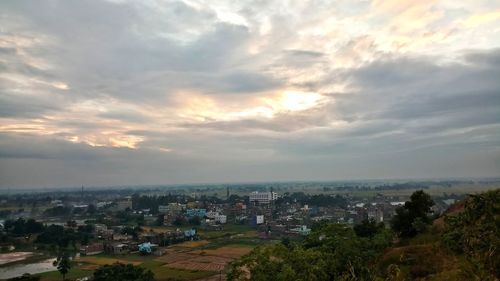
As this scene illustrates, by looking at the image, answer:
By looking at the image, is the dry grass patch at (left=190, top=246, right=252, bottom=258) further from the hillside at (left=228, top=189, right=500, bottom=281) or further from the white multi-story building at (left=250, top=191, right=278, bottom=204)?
the white multi-story building at (left=250, top=191, right=278, bottom=204)

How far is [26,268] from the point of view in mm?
51969

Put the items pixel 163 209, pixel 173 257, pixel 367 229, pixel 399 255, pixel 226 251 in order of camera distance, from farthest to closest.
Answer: pixel 163 209, pixel 226 251, pixel 173 257, pixel 367 229, pixel 399 255

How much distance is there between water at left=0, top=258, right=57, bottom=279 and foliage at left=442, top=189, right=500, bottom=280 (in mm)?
51524

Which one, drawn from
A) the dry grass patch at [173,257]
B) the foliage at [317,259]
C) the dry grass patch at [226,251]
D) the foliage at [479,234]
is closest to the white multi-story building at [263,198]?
the dry grass patch at [226,251]

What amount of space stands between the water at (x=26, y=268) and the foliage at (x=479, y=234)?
51524 mm

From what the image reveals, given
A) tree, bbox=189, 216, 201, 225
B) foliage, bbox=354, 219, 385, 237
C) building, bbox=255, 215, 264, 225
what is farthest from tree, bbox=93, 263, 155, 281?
building, bbox=255, 215, 264, 225

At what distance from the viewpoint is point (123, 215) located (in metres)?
109

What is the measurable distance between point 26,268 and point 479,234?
5666cm

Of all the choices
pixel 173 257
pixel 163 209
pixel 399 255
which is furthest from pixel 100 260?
pixel 163 209

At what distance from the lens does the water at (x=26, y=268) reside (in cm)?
4889

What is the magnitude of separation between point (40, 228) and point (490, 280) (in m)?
89.4

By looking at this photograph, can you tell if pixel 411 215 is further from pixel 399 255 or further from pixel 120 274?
pixel 120 274

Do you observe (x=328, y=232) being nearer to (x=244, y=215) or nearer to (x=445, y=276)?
(x=445, y=276)

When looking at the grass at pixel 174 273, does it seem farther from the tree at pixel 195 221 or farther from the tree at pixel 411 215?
the tree at pixel 195 221
